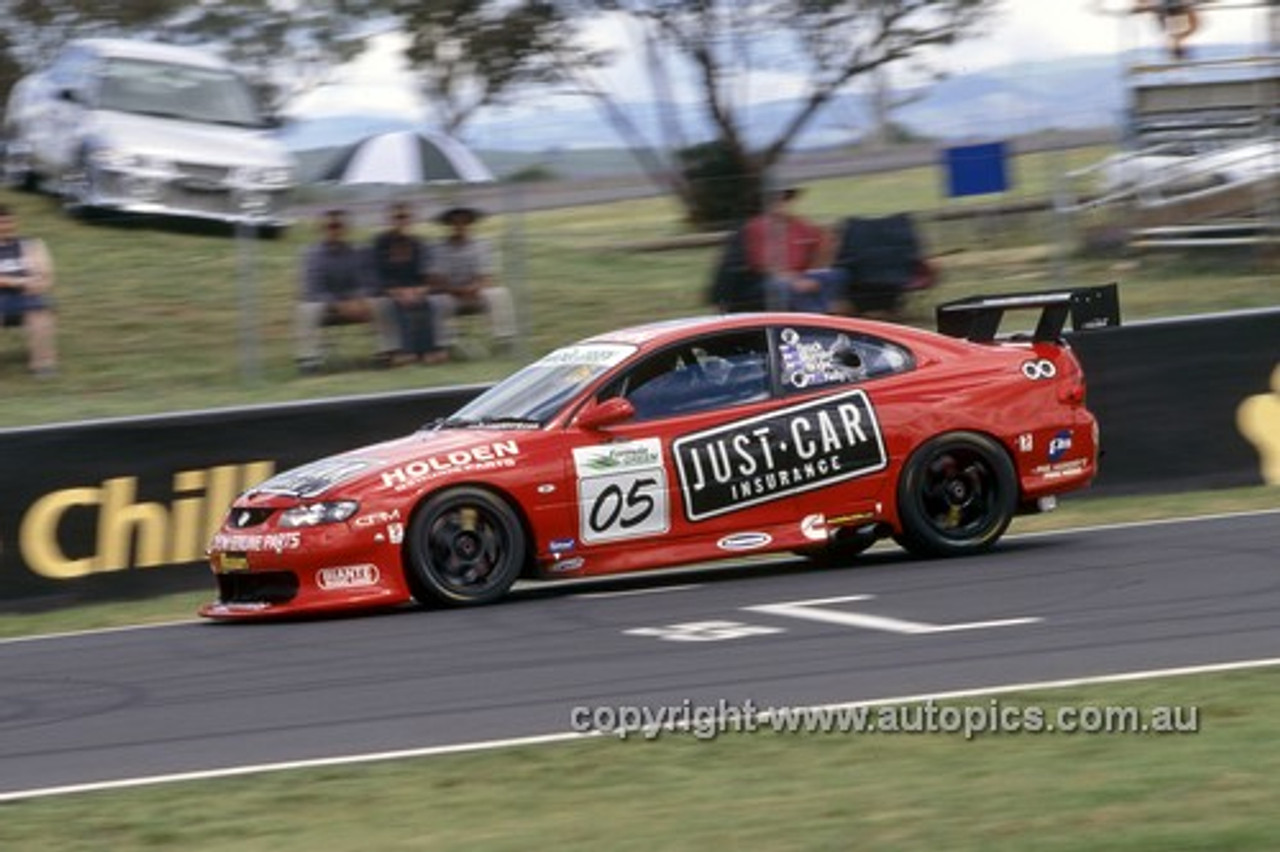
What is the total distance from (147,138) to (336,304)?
18.1 ft

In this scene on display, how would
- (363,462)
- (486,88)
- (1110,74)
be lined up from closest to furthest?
(363,462)
(1110,74)
(486,88)

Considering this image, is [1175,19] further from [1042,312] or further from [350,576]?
[350,576]

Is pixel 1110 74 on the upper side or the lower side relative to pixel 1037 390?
upper

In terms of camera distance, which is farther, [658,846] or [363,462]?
[363,462]

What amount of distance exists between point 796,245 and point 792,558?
4352mm

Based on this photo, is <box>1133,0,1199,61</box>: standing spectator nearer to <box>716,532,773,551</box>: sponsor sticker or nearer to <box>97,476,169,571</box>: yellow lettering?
<box>716,532,773,551</box>: sponsor sticker

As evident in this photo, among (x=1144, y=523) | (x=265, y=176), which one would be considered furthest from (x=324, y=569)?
(x=265, y=176)

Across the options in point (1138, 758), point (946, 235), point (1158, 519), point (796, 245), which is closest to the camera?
point (1138, 758)

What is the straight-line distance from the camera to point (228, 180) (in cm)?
2244

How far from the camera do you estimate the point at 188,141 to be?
22.7 m

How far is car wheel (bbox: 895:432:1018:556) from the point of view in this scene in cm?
1258

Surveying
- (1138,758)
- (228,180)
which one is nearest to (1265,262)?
(228,180)

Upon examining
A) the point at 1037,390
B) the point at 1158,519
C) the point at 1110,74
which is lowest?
the point at 1158,519

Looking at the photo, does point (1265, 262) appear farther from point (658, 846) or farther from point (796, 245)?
point (658, 846)
